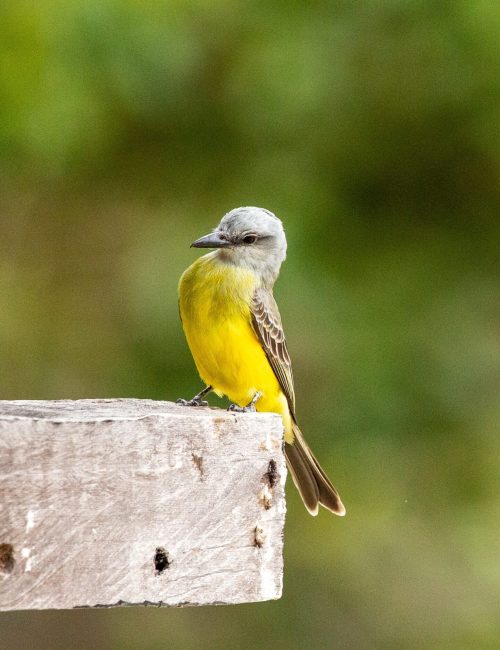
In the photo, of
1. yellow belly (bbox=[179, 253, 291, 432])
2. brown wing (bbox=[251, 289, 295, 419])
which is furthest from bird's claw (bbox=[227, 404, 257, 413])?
brown wing (bbox=[251, 289, 295, 419])

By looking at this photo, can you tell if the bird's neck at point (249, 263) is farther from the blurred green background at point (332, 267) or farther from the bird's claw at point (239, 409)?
the blurred green background at point (332, 267)

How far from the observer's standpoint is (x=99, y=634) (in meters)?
8.44

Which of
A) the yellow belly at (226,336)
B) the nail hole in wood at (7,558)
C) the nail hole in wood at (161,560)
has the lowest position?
the nail hole in wood at (7,558)

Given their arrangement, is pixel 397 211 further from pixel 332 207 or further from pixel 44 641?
pixel 44 641

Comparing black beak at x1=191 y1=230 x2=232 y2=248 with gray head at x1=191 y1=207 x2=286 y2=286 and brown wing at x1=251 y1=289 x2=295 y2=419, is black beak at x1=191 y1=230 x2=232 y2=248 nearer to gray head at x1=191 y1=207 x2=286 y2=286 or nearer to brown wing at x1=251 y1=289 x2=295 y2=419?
gray head at x1=191 y1=207 x2=286 y2=286

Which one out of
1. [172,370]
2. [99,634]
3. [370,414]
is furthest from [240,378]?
[99,634]

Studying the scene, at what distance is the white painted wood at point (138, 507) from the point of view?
2.83 metres

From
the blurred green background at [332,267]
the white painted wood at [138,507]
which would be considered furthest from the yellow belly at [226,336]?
the white painted wood at [138,507]

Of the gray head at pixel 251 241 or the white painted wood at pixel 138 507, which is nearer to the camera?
the white painted wood at pixel 138 507

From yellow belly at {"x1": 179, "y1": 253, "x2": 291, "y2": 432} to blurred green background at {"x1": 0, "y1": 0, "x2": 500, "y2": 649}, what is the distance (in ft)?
4.05

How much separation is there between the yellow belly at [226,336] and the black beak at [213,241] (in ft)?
0.49

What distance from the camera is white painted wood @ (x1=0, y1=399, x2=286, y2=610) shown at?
112 inches

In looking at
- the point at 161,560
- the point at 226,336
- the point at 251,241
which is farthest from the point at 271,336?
the point at 161,560

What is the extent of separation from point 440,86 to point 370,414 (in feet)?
6.42
